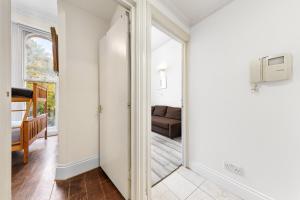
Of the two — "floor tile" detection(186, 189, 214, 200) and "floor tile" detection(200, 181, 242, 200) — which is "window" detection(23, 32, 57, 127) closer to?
"floor tile" detection(186, 189, 214, 200)

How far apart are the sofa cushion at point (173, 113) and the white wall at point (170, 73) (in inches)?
11.3

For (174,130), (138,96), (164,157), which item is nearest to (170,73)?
(174,130)

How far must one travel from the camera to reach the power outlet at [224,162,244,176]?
1401 millimetres

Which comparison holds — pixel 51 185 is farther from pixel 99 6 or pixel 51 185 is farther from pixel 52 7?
pixel 52 7

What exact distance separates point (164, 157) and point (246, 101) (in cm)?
167

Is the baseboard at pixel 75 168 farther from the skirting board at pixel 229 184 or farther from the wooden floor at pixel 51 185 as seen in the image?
the skirting board at pixel 229 184

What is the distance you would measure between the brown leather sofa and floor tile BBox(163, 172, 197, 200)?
1.54 meters

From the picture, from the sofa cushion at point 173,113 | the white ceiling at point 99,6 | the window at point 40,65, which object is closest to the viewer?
the white ceiling at point 99,6

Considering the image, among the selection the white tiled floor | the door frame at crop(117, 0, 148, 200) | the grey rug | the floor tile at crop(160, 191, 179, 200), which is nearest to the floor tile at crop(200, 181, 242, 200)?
the white tiled floor

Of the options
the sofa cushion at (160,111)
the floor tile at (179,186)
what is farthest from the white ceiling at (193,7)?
the sofa cushion at (160,111)

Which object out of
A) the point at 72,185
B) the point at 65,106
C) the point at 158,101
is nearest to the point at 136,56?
the point at 65,106

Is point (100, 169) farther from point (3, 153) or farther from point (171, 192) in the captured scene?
point (3, 153)

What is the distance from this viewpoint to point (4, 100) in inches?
22.7

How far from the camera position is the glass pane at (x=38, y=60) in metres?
3.27
